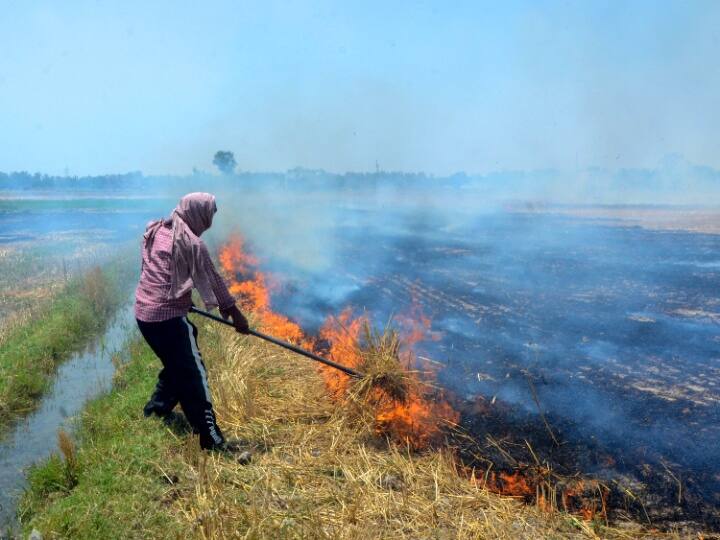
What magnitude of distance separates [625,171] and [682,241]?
46355 millimetres

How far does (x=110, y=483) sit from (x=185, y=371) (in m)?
0.97

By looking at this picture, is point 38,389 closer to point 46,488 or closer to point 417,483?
point 46,488

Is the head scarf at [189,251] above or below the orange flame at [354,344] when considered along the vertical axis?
above

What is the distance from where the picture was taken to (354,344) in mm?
5633

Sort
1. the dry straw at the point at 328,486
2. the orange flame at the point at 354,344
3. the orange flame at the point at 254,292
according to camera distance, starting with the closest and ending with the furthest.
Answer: the dry straw at the point at 328,486
the orange flame at the point at 354,344
the orange flame at the point at 254,292

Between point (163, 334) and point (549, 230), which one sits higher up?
point (163, 334)

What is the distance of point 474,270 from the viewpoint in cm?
1327

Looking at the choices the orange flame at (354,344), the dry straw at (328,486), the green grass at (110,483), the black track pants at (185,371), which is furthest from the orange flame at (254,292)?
the black track pants at (185,371)

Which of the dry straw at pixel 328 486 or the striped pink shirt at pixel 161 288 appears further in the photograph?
the striped pink shirt at pixel 161 288

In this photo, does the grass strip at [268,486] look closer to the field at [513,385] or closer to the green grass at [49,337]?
the field at [513,385]

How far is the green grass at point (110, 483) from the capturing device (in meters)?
3.70

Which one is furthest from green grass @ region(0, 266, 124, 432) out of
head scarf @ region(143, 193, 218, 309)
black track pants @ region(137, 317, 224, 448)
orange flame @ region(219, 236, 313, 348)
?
head scarf @ region(143, 193, 218, 309)

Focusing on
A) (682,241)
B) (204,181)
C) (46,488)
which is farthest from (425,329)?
(204,181)

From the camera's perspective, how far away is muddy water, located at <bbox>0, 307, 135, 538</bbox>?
4.93 meters
